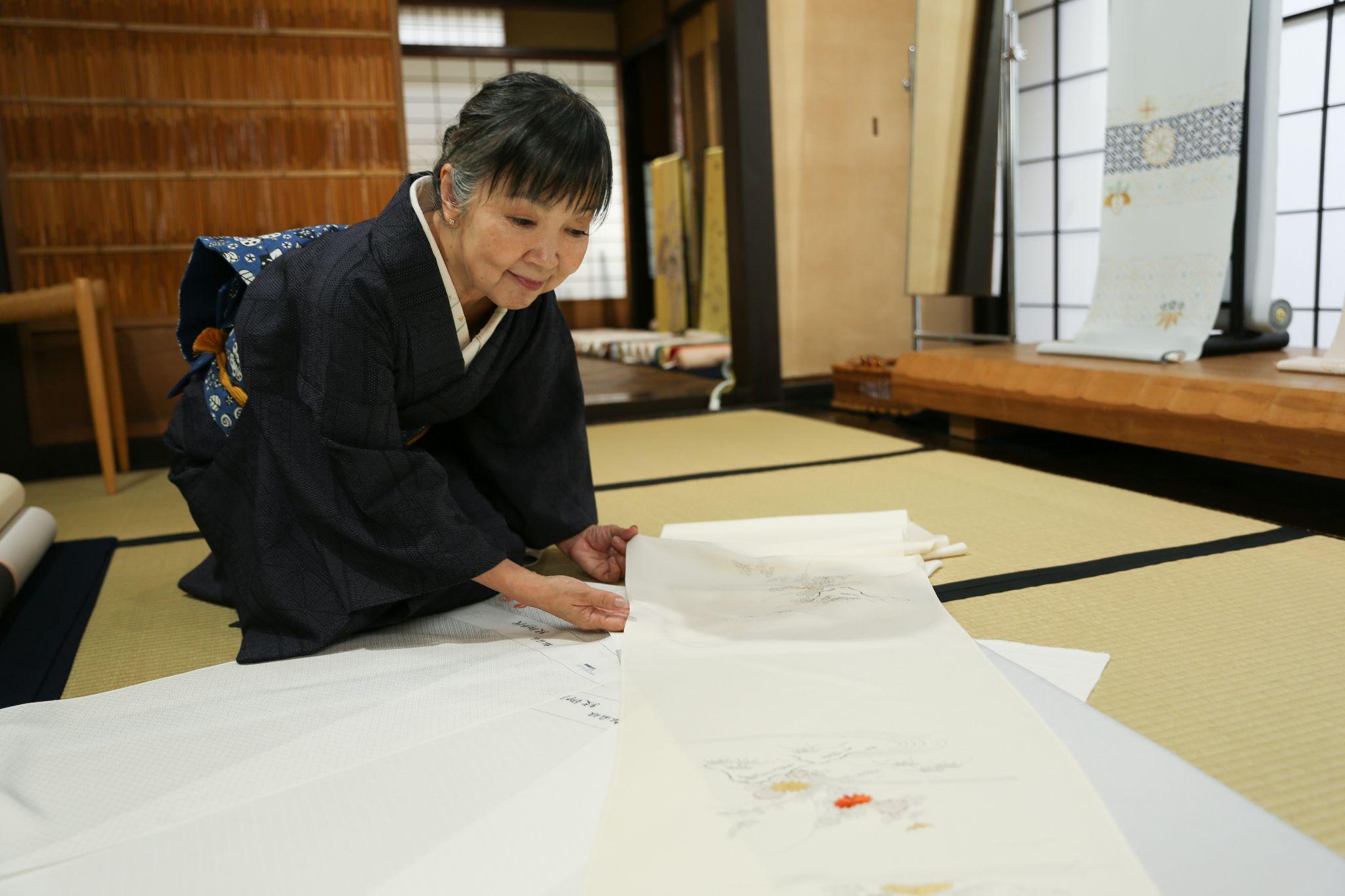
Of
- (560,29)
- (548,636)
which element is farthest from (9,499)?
(560,29)

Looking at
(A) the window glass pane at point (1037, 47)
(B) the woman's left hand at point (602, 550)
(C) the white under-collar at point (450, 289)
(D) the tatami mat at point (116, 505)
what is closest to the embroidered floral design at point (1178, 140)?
(A) the window glass pane at point (1037, 47)

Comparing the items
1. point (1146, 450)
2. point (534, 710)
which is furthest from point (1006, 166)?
point (534, 710)

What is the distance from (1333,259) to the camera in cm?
336

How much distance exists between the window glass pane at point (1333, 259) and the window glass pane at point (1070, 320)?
1047mm

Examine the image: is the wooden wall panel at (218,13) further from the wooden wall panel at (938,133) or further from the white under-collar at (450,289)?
the white under-collar at (450,289)

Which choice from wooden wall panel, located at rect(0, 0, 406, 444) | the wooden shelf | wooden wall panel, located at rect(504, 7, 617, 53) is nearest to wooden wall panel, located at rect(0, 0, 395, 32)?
wooden wall panel, located at rect(0, 0, 406, 444)

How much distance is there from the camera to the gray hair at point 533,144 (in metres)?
1.25

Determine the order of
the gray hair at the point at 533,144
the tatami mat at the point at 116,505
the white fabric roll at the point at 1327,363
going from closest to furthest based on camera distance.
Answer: the gray hair at the point at 533,144, the white fabric roll at the point at 1327,363, the tatami mat at the point at 116,505

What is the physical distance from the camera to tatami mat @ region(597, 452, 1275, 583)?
189cm

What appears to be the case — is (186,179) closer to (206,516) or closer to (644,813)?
(206,516)

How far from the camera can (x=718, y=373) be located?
545 cm

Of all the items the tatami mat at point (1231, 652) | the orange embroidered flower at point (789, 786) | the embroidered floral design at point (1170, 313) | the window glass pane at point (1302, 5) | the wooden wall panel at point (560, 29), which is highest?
the wooden wall panel at point (560, 29)

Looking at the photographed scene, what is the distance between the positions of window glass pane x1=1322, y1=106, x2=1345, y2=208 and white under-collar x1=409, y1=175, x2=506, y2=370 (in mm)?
3072

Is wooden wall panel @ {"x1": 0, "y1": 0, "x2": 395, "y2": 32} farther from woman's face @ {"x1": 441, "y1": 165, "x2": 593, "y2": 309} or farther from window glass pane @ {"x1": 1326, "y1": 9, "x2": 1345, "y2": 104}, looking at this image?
window glass pane @ {"x1": 1326, "y1": 9, "x2": 1345, "y2": 104}
